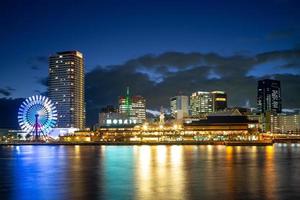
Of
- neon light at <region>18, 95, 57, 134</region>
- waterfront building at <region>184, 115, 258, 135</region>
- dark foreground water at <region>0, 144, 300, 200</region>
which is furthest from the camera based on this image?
waterfront building at <region>184, 115, 258, 135</region>

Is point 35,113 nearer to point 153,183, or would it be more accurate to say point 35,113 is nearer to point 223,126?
point 223,126

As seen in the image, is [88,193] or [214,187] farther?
[214,187]

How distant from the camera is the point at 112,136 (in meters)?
184

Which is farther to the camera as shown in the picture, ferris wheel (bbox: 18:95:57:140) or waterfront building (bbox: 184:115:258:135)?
waterfront building (bbox: 184:115:258:135)

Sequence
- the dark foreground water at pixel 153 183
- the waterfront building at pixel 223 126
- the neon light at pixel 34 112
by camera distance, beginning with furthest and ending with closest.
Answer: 1. the waterfront building at pixel 223 126
2. the neon light at pixel 34 112
3. the dark foreground water at pixel 153 183

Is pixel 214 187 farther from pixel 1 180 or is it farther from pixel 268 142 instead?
pixel 268 142

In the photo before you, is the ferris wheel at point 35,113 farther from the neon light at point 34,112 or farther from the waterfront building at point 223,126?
the waterfront building at point 223,126

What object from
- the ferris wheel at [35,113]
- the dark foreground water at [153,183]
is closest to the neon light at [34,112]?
the ferris wheel at [35,113]

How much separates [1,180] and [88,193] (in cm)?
1306

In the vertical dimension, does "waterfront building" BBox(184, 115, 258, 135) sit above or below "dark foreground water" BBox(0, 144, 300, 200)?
above

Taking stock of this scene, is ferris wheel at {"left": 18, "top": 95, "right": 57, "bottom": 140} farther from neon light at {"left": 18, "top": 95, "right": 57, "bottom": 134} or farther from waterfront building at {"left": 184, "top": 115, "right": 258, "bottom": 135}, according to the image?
waterfront building at {"left": 184, "top": 115, "right": 258, "bottom": 135}

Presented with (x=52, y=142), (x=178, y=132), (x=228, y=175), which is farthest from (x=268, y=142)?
(x=228, y=175)

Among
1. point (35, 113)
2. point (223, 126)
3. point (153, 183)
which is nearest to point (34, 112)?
point (35, 113)

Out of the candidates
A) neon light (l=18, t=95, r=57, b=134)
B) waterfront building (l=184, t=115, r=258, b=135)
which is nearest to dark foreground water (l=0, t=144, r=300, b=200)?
neon light (l=18, t=95, r=57, b=134)
